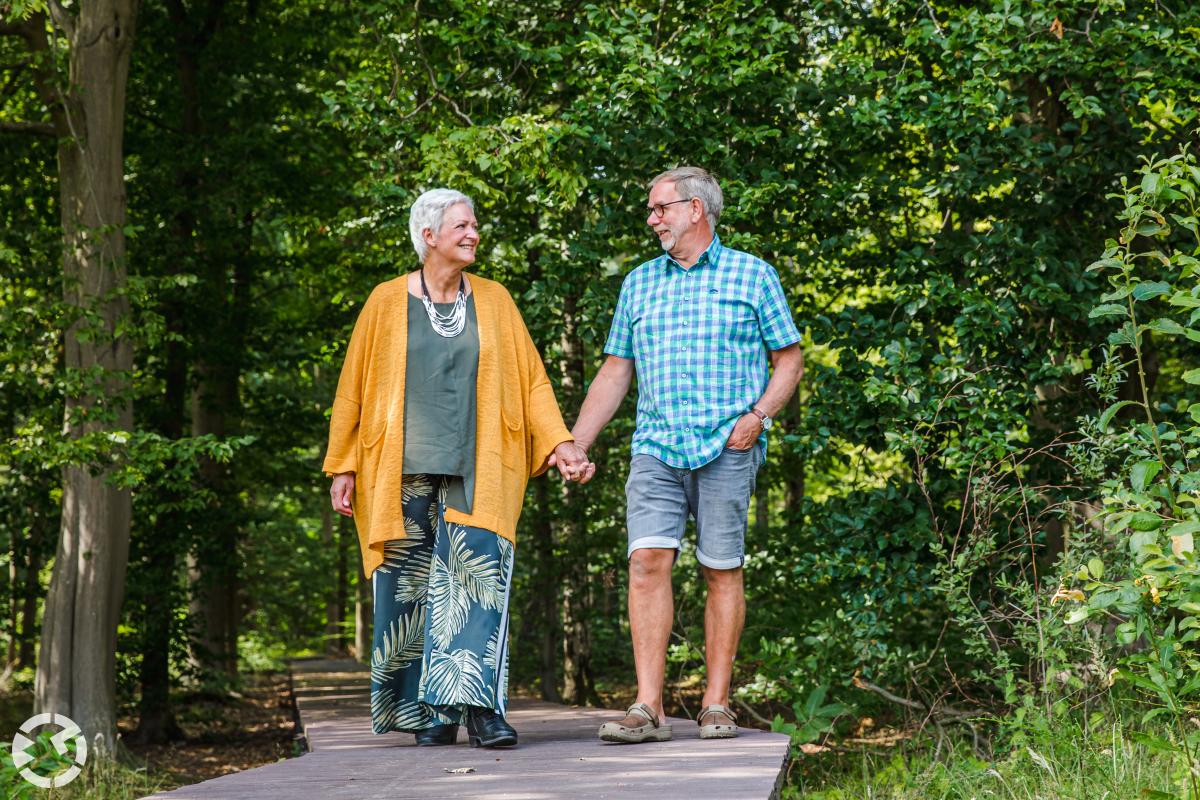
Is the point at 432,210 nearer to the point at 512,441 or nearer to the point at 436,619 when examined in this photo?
the point at 512,441

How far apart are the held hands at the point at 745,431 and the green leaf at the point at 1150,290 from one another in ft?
4.81

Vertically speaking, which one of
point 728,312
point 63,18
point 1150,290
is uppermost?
point 63,18

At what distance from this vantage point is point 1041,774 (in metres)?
4.80

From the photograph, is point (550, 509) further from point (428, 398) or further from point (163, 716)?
point (428, 398)

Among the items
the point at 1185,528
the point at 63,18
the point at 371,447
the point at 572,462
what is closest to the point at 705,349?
the point at 572,462

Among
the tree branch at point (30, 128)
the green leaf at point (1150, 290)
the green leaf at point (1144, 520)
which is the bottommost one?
the green leaf at point (1144, 520)

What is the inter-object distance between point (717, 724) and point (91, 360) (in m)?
6.79

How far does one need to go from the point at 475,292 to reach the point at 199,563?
29.1 ft

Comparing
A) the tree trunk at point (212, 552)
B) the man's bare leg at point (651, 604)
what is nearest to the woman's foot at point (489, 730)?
the man's bare leg at point (651, 604)

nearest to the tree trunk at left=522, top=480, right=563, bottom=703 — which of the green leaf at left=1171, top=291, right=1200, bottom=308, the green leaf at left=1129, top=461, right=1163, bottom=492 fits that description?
the green leaf at left=1129, top=461, right=1163, bottom=492

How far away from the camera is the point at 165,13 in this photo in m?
13.0

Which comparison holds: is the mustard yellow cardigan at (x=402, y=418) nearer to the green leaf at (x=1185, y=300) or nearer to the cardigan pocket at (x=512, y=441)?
the cardigan pocket at (x=512, y=441)

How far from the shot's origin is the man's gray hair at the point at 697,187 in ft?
15.7

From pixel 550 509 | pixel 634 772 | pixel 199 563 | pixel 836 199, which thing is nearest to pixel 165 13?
pixel 199 563
